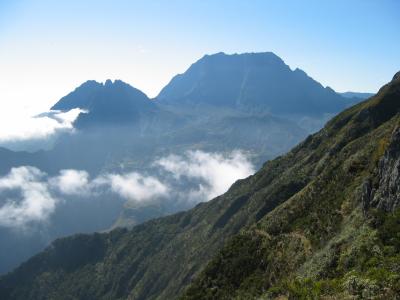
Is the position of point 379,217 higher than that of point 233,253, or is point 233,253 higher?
point 379,217

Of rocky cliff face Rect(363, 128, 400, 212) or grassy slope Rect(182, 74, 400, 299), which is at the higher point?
rocky cliff face Rect(363, 128, 400, 212)

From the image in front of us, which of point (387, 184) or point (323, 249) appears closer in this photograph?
point (387, 184)

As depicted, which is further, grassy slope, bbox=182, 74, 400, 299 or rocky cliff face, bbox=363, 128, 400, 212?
rocky cliff face, bbox=363, 128, 400, 212

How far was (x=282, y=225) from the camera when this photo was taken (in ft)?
382

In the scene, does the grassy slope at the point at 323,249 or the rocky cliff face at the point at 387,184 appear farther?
the rocky cliff face at the point at 387,184

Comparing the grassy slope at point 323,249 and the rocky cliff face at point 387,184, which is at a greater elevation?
the rocky cliff face at point 387,184

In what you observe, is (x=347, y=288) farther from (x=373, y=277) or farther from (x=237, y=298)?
(x=237, y=298)

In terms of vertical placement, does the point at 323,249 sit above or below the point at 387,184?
below

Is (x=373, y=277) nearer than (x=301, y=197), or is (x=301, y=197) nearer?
(x=373, y=277)

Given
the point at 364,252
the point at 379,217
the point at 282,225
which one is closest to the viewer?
the point at 364,252

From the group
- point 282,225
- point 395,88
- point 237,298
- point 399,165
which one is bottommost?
point 237,298

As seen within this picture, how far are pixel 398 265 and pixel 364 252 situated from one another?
14.9 metres

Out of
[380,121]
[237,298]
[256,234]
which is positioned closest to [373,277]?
[237,298]

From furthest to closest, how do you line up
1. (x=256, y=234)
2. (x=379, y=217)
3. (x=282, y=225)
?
1. (x=256, y=234)
2. (x=282, y=225)
3. (x=379, y=217)
